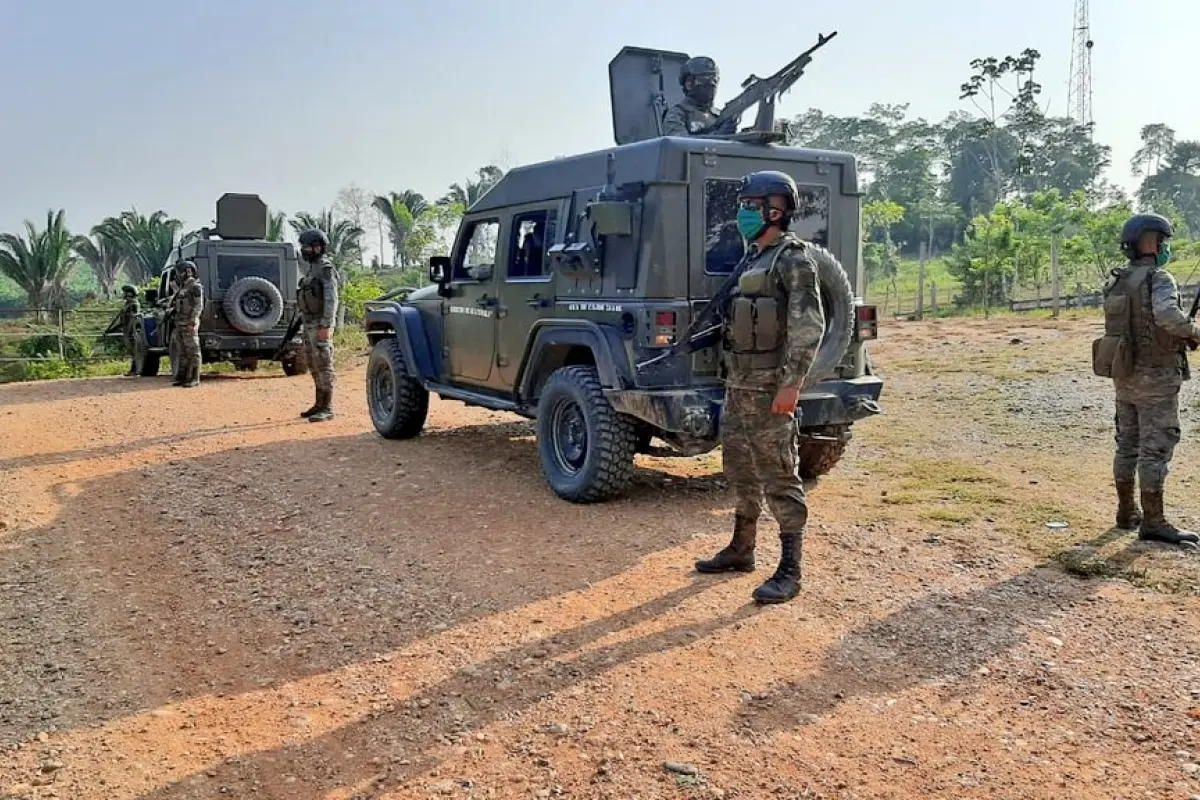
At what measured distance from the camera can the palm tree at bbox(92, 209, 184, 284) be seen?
3209 cm

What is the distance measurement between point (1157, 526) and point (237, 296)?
11.7 metres

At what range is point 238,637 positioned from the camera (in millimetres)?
3977

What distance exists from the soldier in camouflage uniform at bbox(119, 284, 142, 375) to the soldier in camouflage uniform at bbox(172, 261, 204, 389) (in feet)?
9.71

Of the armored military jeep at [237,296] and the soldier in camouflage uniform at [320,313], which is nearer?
the soldier in camouflage uniform at [320,313]

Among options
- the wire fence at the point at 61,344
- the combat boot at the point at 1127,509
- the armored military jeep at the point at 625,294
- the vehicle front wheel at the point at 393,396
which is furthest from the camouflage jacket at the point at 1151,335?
the wire fence at the point at 61,344

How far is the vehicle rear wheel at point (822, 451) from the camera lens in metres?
6.18

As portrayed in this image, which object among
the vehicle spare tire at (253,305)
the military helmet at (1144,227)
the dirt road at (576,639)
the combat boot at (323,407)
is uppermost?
the military helmet at (1144,227)

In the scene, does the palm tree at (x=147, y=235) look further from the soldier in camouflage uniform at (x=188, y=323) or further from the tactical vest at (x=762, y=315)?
the tactical vest at (x=762, y=315)

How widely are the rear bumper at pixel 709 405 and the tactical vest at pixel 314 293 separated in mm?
4801

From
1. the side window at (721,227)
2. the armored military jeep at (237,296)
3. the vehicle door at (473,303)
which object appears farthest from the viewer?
the armored military jeep at (237,296)

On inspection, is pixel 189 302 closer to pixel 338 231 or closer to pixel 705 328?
pixel 705 328

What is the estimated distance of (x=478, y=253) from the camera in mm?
7336

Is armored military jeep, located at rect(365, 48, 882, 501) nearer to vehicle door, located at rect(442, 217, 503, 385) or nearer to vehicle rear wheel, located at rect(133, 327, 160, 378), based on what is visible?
vehicle door, located at rect(442, 217, 503, 385)

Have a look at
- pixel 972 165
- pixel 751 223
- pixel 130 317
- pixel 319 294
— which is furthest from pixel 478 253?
pixel 972 165
